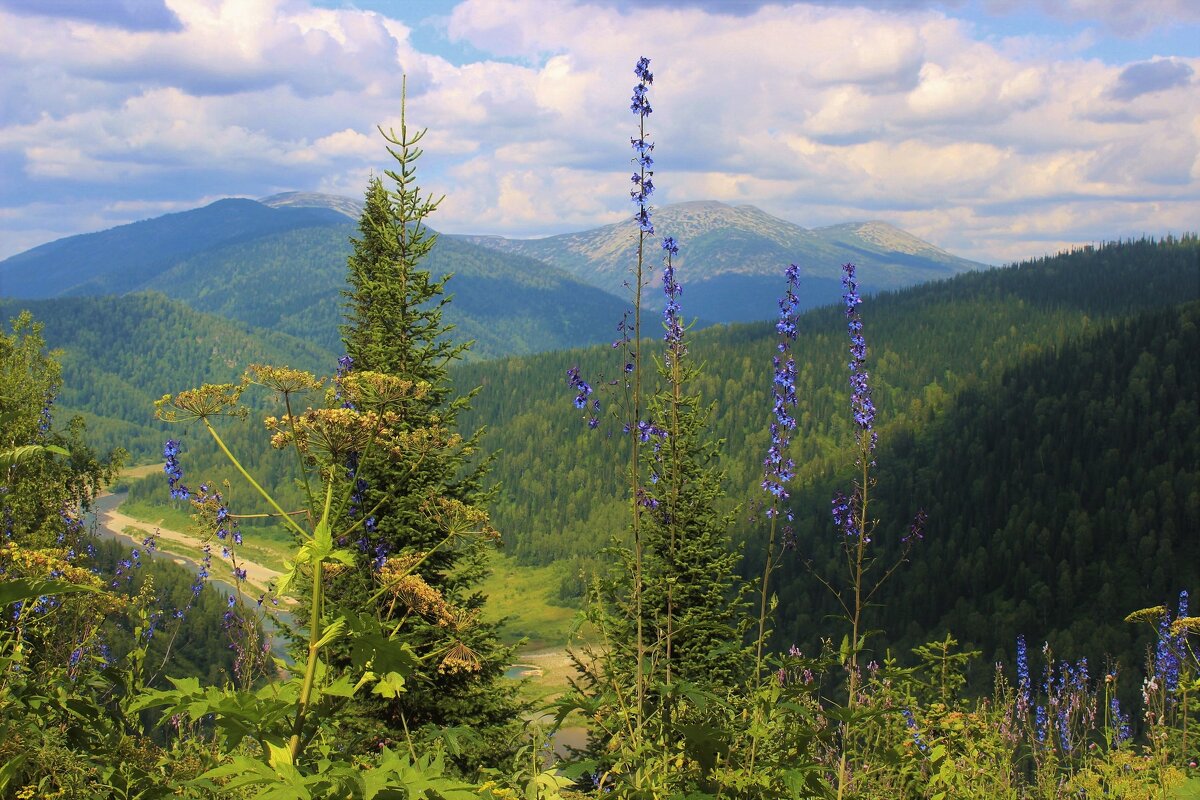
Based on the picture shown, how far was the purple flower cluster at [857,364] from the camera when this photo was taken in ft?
26.8

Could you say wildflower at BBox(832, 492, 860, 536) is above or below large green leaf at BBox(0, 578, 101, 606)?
below

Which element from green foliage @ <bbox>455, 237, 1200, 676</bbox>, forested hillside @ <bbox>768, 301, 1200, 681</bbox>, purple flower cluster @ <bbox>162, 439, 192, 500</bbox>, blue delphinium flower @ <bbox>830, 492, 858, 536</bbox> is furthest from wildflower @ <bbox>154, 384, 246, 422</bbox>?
forested hillside @ <bbox>768, 301, 1200, 681</bbox>

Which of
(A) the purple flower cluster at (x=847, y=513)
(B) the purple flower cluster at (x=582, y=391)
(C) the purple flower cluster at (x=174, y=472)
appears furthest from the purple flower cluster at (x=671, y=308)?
(C) the purple flower cluster at (x=174, y=472)

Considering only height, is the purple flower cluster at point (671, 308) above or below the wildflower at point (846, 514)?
above

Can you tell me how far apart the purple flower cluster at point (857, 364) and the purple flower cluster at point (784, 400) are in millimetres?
505

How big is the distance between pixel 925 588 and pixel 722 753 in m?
151

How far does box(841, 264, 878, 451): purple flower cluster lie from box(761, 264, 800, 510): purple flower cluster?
0.50m

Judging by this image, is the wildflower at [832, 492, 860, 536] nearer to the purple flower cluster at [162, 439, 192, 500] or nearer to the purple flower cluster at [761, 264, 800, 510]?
the purple flower cluster at [761, 264, 800, 510]

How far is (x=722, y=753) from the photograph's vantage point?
438cm

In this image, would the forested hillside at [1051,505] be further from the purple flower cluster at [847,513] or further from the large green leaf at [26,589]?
the large green leaf at [26,589]

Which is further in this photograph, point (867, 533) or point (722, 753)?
point (867, 533)

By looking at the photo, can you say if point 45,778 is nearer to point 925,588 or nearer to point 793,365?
point 793,365

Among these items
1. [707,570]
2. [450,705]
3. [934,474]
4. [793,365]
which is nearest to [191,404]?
[793,365]

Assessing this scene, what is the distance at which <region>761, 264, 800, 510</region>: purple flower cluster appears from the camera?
7.52 m
